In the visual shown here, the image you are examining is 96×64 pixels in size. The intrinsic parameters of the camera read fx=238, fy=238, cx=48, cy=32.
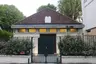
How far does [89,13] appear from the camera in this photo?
29406 mm

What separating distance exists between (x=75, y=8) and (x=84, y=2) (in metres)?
19.7

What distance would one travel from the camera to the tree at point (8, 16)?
65.8 metres

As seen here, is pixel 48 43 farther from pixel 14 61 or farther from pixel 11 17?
pixel 11 17

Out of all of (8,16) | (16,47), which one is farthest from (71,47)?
(8,16)

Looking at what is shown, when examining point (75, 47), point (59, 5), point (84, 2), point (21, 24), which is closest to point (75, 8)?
point (59, 5)

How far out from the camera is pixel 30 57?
20516mm

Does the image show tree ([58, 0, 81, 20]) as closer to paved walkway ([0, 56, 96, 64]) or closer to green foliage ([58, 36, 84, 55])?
green foliage ([58, 36, 84, 55])

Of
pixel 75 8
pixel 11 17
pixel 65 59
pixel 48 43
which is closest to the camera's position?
pixel 65 59

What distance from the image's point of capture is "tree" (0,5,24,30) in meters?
65.8

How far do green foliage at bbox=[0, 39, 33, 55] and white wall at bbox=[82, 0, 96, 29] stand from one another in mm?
9634

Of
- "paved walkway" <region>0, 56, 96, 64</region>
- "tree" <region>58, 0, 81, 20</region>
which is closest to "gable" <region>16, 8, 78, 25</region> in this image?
"paved walkway" <region>0, 56, 96, 64</region>

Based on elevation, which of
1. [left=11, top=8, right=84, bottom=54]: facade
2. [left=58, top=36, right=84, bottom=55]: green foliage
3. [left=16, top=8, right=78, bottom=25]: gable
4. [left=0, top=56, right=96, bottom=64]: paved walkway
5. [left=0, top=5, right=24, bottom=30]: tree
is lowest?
[left=0, top=56, right=96, bottom=64]: paved walkway

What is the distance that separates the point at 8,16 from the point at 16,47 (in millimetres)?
48579

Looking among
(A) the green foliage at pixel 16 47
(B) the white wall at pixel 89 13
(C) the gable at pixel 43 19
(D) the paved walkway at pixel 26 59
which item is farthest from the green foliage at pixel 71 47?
(C) the gable at pixel 43 19
